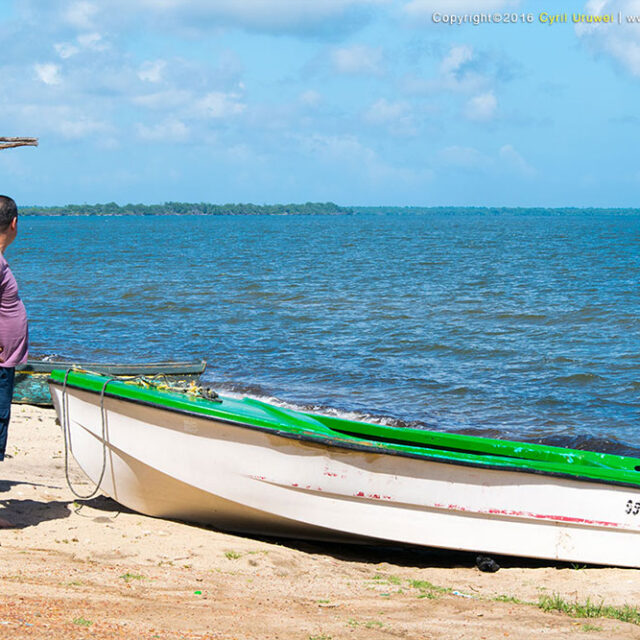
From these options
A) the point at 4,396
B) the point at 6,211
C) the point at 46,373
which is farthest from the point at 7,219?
the point at 46,373

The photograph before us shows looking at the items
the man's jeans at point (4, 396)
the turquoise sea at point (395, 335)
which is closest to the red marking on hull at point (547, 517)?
the man's jeans at point (4, 396)

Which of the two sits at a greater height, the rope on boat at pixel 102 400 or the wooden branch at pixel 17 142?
the wooden branch at pixel 17 142

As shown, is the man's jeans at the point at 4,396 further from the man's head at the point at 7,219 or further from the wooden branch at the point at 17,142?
the wooden branch at the point at 17,142

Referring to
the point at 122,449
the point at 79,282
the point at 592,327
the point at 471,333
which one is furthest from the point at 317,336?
the point at 79,282

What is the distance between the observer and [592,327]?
70.6ft

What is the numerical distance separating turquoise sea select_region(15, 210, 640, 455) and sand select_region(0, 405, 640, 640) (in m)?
5.68

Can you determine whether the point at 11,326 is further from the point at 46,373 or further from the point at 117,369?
the point at 46,373

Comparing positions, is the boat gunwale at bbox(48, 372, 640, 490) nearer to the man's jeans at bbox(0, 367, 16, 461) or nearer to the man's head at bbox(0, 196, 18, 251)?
the man's jeans at bbox(0, 367, 16, 461)

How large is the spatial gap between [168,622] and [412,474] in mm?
2301

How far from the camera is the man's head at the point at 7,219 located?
17.7ft

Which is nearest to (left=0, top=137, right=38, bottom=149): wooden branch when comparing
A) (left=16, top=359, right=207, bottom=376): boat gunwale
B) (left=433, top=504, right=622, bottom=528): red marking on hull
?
(left=16, top=359, right=207, bottom=376): boat gunwale

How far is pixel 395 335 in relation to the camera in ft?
65.9

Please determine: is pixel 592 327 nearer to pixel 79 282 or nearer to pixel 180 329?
pixel 180 329

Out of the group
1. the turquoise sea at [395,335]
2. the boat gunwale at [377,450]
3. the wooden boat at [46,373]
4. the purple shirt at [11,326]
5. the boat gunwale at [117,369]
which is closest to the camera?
the purple shirt at [11,326]
